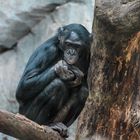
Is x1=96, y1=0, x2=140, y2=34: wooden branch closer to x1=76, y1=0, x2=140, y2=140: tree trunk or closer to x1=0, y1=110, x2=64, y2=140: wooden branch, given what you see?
x1=76, y1=0, x2=140, y2=140: tree trunk

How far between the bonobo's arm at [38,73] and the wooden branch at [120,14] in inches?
27.8

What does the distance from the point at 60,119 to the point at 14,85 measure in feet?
7.43

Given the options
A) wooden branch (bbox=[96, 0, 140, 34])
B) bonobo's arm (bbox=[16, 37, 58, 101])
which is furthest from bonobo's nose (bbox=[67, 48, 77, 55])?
wooden branch (bbox=[96, 0, 140, 34])

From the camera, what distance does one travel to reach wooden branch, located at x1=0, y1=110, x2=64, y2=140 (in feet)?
10.4

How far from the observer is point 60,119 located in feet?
13.4

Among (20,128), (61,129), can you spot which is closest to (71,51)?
(61,129)

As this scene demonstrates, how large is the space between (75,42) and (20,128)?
3.26 ft

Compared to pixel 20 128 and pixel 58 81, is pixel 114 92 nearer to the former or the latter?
pixel 58 81

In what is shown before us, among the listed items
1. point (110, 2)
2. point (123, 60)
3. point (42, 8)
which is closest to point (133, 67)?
point (123, 60)

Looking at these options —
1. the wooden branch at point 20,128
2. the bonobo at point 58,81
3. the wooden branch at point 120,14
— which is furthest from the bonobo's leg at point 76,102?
the wooden branch at point 120,14

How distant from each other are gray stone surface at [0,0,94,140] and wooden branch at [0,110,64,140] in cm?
264

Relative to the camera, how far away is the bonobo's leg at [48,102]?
394cm

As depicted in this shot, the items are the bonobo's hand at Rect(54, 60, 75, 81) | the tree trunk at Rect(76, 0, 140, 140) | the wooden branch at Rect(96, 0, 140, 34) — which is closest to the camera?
the wooden branch at Rect(96, 0, 140, 34)

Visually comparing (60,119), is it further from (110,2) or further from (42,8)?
(42,8)
